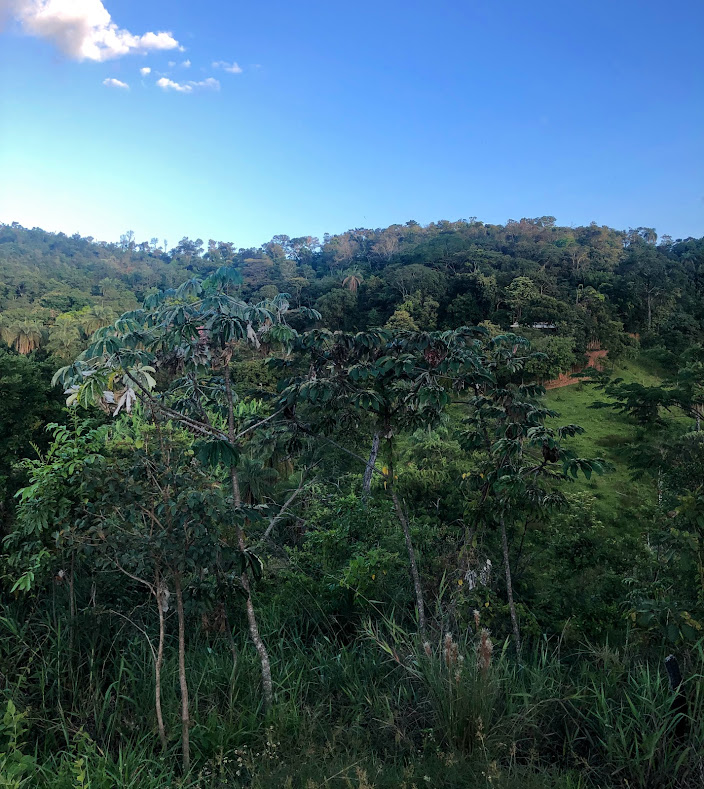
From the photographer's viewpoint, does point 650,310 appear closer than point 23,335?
No

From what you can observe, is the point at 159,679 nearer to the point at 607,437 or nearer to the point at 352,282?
the point at 607,437

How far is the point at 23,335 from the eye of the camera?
76.8 feet

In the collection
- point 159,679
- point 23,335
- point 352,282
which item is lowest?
point 159,679

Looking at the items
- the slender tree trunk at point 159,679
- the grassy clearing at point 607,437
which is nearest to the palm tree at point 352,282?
the grassy clearing at point 607,437

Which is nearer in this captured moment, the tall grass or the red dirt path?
the tall grass

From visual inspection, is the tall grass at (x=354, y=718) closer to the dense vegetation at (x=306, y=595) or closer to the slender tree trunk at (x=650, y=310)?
the dense vegetation at (x=306, y=595)

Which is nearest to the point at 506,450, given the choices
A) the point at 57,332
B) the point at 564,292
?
the point at 57,332

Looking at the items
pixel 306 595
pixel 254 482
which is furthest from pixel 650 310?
pixel 306 595

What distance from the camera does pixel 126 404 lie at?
7.00 ft

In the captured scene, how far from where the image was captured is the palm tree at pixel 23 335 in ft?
75.6

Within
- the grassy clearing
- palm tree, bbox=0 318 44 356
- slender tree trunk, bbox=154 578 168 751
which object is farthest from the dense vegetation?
palm tree, bbox=0 318 44 356

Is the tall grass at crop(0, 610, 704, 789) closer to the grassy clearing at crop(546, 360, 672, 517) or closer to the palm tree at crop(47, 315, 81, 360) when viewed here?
the grassy clearing at crop(546, 360, 672, 517)

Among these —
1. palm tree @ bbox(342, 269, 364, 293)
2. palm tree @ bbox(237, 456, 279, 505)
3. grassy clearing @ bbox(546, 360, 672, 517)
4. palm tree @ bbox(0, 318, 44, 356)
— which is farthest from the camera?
palm tree @ bbox(342, 269, 364, 293)

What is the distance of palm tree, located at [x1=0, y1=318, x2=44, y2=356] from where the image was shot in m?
23.0
